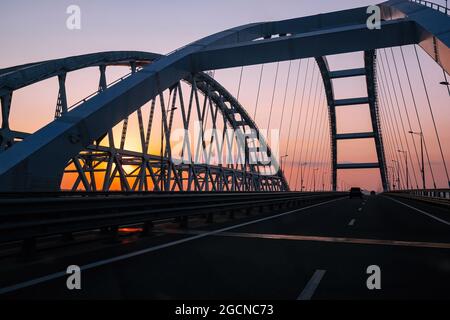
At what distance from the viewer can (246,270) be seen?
18.6ft

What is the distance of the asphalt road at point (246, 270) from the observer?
4461 millimetres

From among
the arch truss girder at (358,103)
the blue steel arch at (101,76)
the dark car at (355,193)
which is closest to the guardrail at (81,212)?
the blue steel arch at (101,76)

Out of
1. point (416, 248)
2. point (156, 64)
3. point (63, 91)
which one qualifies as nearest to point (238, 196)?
point (156, 64)

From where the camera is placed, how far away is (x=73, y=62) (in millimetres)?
27438

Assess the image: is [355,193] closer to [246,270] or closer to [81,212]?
[81,212]

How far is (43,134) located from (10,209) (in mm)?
5738

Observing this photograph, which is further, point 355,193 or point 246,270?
point 355,193

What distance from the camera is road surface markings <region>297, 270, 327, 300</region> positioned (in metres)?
4.32

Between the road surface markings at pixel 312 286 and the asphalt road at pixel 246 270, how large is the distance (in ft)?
0.04

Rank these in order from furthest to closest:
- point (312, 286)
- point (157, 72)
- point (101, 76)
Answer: point (101, 76) → point (157, 72) → point (312, 286)

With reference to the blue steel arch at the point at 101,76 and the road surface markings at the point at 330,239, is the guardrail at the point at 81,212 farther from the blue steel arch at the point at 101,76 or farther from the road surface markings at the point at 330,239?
the blue steel arch at the point at 101,76

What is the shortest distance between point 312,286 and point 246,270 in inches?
44.8

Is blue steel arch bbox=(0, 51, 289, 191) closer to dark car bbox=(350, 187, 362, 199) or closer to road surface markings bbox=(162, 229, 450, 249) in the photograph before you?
road surface markings bbox=(162, 229, 450, 249)

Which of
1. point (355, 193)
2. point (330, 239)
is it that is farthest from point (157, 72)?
point (355, 193)
